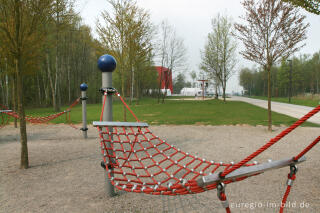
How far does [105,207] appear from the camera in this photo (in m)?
2.60

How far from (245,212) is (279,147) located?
3733mm

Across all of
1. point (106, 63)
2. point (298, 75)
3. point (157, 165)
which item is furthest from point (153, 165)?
point (298, 75)

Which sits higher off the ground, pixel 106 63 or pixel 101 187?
pixel 106 63

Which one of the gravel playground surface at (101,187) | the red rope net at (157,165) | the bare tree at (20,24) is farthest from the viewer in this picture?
the bare tree at (20,24)

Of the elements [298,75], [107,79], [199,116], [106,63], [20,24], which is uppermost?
[298,75]

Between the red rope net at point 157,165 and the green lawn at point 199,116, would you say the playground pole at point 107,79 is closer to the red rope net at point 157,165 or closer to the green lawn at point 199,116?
the red rope net at point 157,165

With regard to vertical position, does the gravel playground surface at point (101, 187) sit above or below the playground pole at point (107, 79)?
below

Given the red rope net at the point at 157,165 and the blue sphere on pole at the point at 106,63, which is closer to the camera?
the red rope net at the point at 157,165

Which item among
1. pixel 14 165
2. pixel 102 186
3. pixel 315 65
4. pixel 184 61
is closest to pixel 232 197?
pixel 102 186

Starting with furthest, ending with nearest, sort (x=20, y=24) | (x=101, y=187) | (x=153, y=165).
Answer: (x=20, y=24) → (x=101, y=187) → (x=153, y=165)

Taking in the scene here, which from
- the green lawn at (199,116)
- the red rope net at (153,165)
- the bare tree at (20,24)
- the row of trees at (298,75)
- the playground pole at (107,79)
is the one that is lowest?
the green lawn at (199,116)

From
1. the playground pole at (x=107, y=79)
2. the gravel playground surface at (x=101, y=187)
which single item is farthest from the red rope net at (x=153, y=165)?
the gravel playground surface at (x=101, y=187)

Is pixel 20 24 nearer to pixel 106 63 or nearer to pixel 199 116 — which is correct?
pixel 106 63

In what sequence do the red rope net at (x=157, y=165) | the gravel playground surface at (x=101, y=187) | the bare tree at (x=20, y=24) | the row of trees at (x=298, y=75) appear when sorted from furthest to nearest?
the row of trees at (x=298, y=75), the bare tree at (x=20, y=24), the gravel playground surface at (x=101, y=187), the red rope net at (x=157, y=165)
